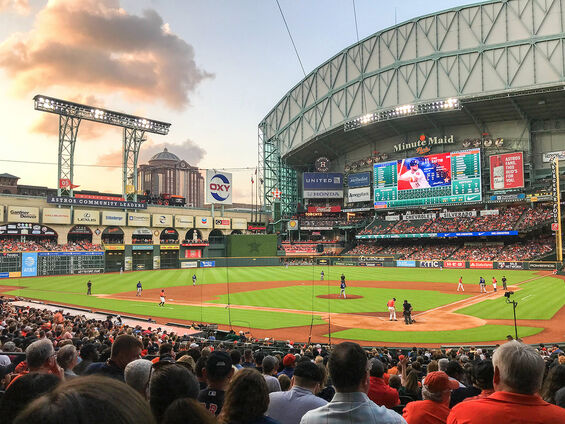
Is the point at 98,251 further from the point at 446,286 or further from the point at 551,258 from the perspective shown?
the point at 551,258

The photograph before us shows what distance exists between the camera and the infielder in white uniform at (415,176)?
7762 centimetres

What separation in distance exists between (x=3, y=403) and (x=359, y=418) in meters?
2.28

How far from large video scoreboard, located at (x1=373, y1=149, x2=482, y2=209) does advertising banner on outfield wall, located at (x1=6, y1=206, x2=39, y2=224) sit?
198ft

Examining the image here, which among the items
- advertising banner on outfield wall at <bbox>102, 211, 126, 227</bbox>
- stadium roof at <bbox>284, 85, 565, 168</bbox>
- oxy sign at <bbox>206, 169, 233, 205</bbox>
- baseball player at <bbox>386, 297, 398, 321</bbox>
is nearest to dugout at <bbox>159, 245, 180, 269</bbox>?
advertising banner on outfield wall at <bbox>102, 211, 126, 227</bbox>

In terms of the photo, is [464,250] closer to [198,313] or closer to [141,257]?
[198,313]

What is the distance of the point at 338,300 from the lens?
3481 centimetres

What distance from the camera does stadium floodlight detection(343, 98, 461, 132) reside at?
67.6 meters

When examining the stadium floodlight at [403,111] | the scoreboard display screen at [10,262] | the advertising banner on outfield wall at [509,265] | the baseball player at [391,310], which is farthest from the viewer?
the stadium floodlight at [403,111]

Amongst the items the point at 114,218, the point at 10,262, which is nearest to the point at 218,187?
the point at 114,218

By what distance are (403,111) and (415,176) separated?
13.0 meters

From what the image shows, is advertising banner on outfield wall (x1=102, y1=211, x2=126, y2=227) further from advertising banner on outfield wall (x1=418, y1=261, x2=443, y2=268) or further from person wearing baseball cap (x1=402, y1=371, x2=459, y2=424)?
person wearing baseball cap (x1=402, y1=371, x2=459, y2=424)

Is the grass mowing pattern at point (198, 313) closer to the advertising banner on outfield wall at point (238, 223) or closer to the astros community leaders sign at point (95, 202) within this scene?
the astros community leaders sign at point (95, 202)

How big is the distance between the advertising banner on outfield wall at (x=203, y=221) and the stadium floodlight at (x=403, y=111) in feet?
108

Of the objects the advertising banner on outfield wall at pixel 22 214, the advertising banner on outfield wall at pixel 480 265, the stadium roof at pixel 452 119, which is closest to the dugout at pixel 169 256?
the advertising banner on outfield wall at pixel 22 214
